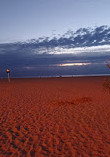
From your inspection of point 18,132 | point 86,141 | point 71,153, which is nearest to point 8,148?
point 18,132

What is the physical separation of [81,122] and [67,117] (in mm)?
1104

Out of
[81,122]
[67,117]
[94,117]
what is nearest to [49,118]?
[67,117]

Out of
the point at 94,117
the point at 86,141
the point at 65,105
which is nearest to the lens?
the point at 86,141

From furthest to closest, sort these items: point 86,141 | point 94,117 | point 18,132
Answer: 1. point 94,117
2. point 18,132
3. point 86,141

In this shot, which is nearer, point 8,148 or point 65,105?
point 8,148

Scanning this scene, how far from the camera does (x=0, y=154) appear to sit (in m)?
5.48

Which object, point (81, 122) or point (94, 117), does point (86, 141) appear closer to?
point (81, 122)

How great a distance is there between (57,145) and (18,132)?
206 centimetres

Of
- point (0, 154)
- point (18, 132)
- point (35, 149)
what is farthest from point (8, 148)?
point (18, 132)

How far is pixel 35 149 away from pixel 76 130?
7.52 feet

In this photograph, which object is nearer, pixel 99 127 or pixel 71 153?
Result: pixel 71 153

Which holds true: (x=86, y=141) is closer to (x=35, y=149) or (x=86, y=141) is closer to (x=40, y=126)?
(x=35, y=149)

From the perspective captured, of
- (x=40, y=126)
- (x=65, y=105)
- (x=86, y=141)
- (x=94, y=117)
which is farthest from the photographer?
(x=65, y=105)

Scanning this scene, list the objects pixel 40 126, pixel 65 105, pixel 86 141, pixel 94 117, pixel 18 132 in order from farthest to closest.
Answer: pixel 65 105 < pixel 94 117 < pixel 40 126 < pixel 18 132 < pixel 86 141
